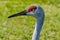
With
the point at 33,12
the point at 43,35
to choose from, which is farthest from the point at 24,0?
the point at 33,12

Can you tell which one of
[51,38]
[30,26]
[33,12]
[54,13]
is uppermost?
[54,13]

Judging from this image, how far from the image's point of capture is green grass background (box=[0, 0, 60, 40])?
7242 mm

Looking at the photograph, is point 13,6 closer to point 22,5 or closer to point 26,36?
point 22,5

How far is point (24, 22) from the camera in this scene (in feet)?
26.5

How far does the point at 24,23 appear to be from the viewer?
8016mm

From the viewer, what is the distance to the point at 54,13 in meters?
9.08

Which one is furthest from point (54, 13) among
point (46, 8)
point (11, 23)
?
point (11, 23)

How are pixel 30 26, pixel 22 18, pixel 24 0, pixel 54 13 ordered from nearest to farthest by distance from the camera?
pixel 30 26, pixel 22 18, pixel 54 13, pixel 24 0

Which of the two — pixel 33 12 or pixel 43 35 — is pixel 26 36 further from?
pixel 33 12

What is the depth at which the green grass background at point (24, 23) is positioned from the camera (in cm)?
724

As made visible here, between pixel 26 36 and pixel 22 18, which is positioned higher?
pixel 22 18

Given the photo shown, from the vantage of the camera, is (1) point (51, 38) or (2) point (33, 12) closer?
(2) point (33, 12)

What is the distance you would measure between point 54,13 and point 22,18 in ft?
4.05

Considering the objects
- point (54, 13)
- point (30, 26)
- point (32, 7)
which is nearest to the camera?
point (32, 7)
